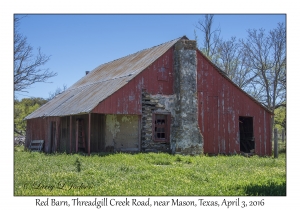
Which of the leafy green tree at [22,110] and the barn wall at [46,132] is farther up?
the leafy green tree at [22,110]

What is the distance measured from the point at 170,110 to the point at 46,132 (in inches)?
342

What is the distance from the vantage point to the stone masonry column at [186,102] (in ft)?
64.4

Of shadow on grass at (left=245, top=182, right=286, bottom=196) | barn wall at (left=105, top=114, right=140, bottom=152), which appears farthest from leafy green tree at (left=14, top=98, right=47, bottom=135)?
shadow on grass at (left=245, top=182, right=286, bottom=196)

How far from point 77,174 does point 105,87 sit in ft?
35.1

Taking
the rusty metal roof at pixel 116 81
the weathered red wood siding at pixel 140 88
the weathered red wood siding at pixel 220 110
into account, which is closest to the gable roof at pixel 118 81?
the rusty metal roof at pixel 116 81

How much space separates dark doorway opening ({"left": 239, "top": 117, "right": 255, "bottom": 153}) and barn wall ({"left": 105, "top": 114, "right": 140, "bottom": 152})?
6738 mm

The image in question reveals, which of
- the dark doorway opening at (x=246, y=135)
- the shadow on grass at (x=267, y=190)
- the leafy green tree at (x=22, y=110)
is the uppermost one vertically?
the leafy green tree at (x=22, y=110)

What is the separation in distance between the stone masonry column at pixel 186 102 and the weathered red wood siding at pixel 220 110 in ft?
3.06

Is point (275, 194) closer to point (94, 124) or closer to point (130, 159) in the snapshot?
point (130, 159)

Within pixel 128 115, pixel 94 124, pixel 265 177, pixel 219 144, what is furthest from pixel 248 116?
pixel 265 177

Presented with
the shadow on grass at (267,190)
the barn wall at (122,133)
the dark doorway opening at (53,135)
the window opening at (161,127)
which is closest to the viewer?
the shadow on grass at (267,190)

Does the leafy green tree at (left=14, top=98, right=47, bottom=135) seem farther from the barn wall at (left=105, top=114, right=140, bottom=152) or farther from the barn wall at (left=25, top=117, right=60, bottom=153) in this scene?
the barn wall at (left=105, top=114, right=140, bottom=152)

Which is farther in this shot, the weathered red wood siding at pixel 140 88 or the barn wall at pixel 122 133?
the barn wall at pixel 122 133

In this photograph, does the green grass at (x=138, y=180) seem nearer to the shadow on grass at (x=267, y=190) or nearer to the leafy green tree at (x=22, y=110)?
the shadow on grass at (x=267, y=190)
